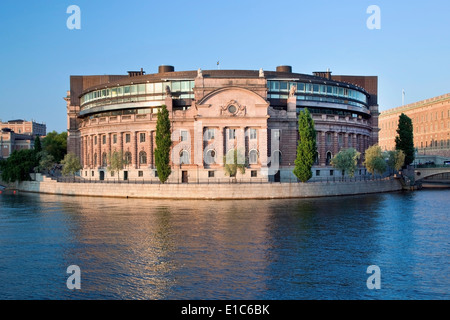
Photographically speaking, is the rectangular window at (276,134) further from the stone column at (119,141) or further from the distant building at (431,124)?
the distant building at (431,124)

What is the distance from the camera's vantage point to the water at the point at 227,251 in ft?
87.7

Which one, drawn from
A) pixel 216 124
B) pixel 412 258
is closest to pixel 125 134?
pixel 216 124

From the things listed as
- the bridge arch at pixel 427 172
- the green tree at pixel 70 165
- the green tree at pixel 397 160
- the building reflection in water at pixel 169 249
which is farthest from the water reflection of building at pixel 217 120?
the building reflection in water at pixel 169 249

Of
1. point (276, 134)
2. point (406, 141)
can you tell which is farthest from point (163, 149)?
point (406, 141)

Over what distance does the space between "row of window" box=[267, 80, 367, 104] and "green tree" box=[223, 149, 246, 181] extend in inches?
720

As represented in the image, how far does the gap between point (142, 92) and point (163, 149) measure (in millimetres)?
26350

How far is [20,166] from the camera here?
323ft

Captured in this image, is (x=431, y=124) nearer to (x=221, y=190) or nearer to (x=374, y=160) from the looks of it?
(x=374, y=160)

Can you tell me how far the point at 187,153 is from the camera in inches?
3361

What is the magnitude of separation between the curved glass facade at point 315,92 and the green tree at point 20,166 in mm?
51313

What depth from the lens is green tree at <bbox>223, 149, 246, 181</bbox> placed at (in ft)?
252

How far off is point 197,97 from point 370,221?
144ft

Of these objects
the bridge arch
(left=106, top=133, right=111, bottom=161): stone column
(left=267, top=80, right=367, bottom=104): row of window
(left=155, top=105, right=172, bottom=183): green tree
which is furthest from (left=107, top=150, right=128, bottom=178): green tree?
the bridge arch
